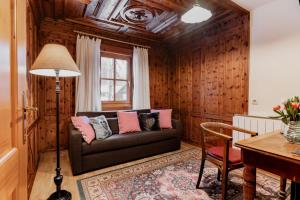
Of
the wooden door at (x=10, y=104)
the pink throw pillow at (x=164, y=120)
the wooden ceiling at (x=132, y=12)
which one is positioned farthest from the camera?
the pink throw pillow at (x=164, y=120)

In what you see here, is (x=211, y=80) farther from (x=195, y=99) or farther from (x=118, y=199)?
(x=118, y=199)

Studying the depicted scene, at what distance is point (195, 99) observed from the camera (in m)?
3.85

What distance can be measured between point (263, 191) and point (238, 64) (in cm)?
200

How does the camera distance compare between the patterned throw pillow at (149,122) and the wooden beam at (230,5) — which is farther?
the patterned throw pillow at (149,122)

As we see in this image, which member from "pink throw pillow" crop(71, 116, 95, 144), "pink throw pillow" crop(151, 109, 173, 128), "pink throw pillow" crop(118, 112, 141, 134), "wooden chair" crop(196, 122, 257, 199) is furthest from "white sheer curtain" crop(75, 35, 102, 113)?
"wooden chair" crop(196, 122, 257, 199)

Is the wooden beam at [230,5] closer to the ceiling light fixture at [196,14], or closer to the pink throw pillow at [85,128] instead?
the ceiling light fixture at [196,14]

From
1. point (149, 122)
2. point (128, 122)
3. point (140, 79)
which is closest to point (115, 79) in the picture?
point (140, 79)

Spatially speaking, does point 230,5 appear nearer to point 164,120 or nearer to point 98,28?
point 164,120

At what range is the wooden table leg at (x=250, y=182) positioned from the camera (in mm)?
1291

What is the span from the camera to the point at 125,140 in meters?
2.77

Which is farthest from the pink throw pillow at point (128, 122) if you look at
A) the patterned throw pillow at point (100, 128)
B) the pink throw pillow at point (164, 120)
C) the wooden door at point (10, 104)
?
the wooden door at point (10, 104)

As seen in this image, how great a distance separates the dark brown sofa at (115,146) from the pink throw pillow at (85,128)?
0.06m

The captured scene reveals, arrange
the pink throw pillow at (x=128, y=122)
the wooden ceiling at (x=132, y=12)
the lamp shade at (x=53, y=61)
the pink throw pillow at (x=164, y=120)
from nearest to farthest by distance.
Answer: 1. the lamp shade at (x=53, y=61)
2. the wooden ceiling at (x=132, y=12)
3. the pink throw pillow at (x=128, y=122)
4. the pink throw pillow at (x=164, y=120)

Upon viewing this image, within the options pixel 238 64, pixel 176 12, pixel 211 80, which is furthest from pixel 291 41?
pixel 176 12
